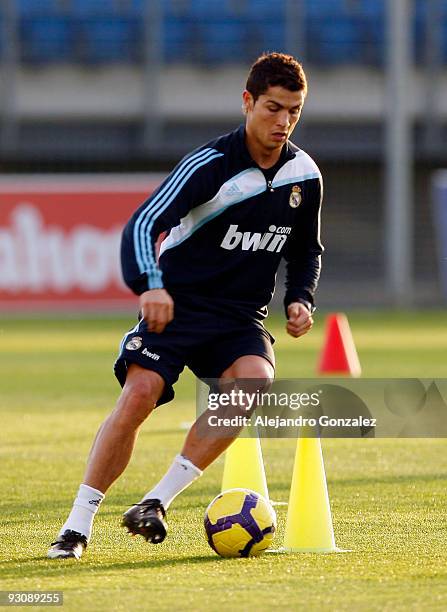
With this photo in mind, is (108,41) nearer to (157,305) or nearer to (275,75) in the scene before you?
(275,75)

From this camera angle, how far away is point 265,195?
5.61 m

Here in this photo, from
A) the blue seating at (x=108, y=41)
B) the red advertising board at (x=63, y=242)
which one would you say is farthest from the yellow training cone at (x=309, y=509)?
the blue seating at (x=108, y=41)

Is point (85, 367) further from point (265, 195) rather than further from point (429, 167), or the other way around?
point (429, 167)

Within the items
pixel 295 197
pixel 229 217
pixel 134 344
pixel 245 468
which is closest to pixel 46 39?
pixel 245 468

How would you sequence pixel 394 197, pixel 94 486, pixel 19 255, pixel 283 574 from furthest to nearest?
1. pixel 394 197
2. pixel 19 255
3. pixel 94 486
4. pixel 283 574

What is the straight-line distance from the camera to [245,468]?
648 centimetres

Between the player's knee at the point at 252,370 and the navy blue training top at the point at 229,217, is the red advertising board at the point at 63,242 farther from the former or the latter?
the player's knee at the point at 252,370

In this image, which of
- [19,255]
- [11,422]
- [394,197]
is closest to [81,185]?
[19,255]

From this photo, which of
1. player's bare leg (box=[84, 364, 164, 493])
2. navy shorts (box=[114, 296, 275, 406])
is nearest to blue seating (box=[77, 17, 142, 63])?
navy shorts (box=[114, 296, 275, 406])

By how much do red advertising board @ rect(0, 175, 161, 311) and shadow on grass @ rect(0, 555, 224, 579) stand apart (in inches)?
705

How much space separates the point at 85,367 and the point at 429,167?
17.0 m

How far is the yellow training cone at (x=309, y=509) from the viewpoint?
18.5 ft

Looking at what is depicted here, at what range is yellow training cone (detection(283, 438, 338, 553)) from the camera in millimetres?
5641

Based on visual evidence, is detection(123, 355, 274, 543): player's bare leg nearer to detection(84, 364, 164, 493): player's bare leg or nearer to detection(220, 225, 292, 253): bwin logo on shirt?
detection(84, 364, 164, 493): player's bare leg
